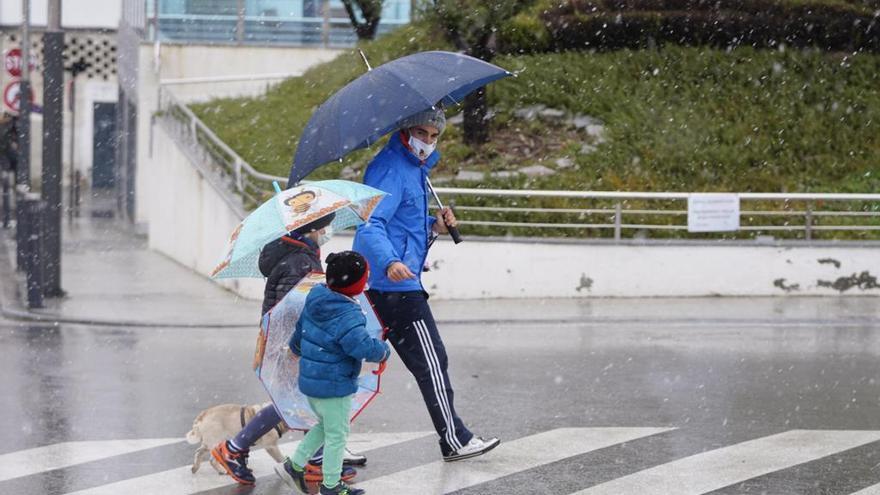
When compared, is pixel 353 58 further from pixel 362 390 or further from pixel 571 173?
pixel 362 390

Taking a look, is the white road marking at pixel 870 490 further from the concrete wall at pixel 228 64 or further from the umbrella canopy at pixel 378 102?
the concrete wall at pixel 228 64

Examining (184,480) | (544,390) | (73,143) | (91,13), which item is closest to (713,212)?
(544,390)

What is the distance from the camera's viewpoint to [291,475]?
728cm

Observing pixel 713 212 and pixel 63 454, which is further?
pixel 713 212

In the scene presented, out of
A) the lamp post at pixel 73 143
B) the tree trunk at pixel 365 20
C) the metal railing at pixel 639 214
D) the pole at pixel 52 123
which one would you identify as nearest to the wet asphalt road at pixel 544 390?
the pole at pixel 52 123

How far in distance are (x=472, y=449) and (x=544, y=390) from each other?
241 centimetres

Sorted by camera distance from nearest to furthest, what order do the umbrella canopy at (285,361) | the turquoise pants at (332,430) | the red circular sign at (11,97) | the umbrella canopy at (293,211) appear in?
the turquoise pants at (332,430), the umbrella canopy at (293,211), the umbrella canopy at (285,361), the red circular sign at (11,97)

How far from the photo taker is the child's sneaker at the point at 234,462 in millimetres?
7461

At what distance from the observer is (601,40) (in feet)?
66.9

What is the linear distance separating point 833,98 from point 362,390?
13467 millimetres

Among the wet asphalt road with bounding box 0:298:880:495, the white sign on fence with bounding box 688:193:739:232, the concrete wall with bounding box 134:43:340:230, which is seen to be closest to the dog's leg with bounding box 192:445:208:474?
the wet asphalt road with bounding box 0:298:880:495

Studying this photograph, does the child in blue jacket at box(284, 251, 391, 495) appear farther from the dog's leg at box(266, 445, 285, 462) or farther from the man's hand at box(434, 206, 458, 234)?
the man's hand at box(434, 206, 458, 234)

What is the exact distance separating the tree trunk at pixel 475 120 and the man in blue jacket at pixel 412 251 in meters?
10.6

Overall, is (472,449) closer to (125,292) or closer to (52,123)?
(52,123)
